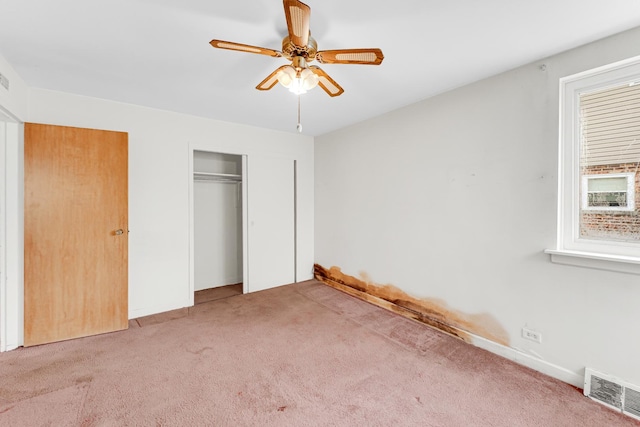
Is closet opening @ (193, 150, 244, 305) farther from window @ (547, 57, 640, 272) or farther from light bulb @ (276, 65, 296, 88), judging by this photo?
window @ (547, 57, 640, 272)

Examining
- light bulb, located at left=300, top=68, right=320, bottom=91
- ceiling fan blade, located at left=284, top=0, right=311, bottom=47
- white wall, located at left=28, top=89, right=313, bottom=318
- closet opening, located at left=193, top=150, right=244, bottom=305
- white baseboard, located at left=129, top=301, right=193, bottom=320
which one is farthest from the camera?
closet opening, located at left=193, top=150, right=244, bottom=305

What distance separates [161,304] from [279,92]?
9.05 feet

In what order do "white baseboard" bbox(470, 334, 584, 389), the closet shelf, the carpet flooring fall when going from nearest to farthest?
the carpet flooring → "white baseboard" bbox(470, 334, 584, 389) → the closet shelf

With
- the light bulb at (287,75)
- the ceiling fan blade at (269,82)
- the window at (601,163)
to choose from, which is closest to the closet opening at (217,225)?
the ceiling fan blade at (269,82)

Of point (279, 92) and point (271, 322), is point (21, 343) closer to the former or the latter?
point (271, 322)

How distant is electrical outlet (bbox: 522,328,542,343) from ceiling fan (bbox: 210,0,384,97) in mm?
2299

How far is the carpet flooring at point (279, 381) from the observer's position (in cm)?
163

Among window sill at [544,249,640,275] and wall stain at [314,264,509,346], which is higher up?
window sill at [544,249,640,275]

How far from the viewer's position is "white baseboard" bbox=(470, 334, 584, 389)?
6.31ft

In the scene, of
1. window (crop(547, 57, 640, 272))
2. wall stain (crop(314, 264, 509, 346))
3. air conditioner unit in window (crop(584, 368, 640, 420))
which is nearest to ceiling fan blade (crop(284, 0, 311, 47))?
window (crop(547, 57, 640, 272))

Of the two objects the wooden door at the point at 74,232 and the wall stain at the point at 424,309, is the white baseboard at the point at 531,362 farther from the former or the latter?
the wooden door at the point at 74,232

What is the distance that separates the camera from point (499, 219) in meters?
2.32

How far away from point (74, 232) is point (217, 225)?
5.99ft

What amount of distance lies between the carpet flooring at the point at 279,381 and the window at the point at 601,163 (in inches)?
41.1
